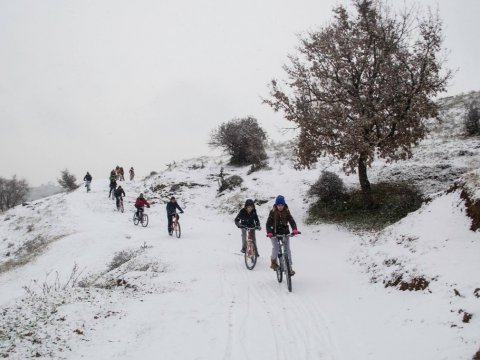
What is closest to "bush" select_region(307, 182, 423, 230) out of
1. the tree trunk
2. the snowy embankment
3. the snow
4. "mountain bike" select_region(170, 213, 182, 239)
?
the tree trunk

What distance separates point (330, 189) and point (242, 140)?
15.4m

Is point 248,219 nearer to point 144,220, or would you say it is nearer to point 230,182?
point 144,220

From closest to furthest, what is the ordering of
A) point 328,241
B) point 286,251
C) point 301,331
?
point 301,331 → point 286,251 → point 328,241

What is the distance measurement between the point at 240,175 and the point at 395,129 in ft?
53.9

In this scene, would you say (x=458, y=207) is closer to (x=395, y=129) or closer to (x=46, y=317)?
(x=395, y=129)

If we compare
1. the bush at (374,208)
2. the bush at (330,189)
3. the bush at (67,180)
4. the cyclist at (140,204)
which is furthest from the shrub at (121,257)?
the bush at (67,180)

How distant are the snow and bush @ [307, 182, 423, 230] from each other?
123 centimetres

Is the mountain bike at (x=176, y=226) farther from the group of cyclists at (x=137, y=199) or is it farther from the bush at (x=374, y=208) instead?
the bush at (x=374, y=208)

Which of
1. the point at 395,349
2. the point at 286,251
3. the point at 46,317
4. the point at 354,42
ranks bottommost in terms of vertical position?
the point at 395,349

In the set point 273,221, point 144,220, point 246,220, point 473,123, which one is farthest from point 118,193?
point 473,123

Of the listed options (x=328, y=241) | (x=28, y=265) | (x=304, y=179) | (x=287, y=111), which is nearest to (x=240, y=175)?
(x=304, y=179)

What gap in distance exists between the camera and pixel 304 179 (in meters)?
28.1

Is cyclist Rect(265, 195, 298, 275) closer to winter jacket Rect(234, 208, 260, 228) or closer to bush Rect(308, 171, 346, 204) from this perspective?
winter jacket Rect(234, 208, 260, 228)

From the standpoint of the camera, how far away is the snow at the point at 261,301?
6461mm
